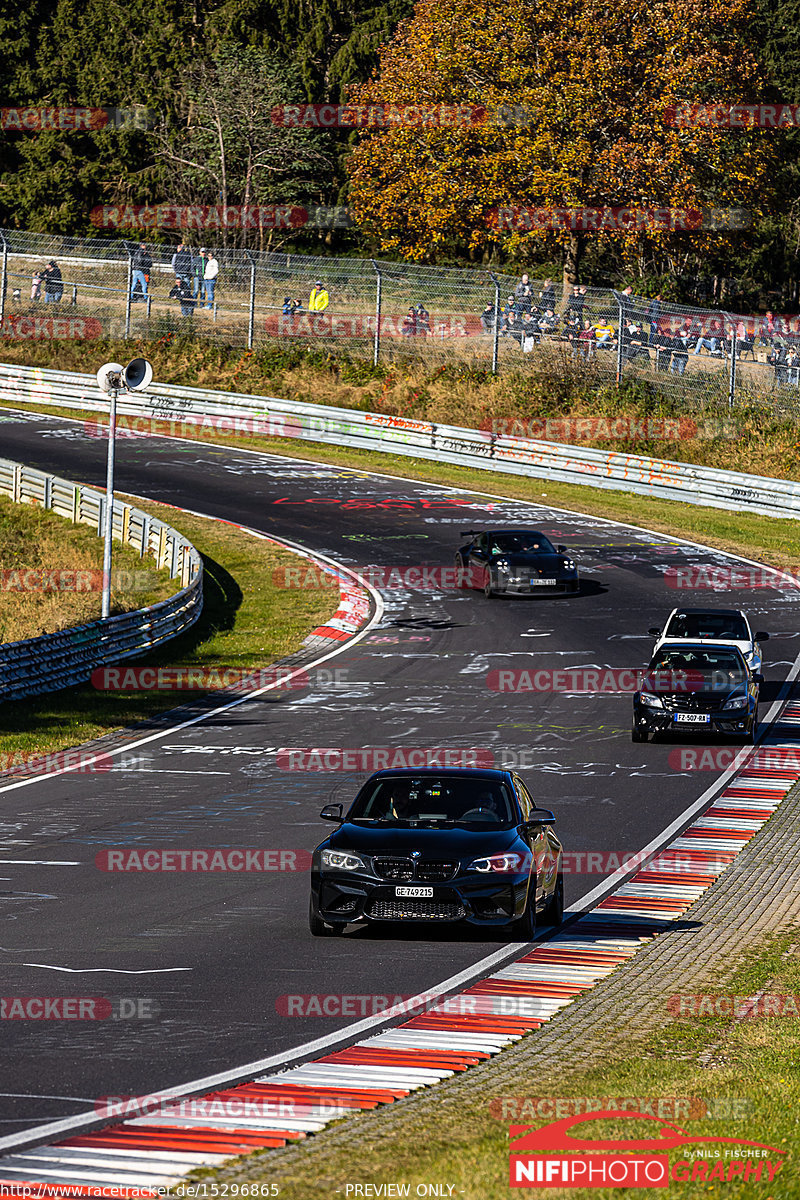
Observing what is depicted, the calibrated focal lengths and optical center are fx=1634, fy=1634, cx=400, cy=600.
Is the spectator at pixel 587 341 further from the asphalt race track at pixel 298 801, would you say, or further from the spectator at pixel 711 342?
the asphalt race track at pixel 298 801

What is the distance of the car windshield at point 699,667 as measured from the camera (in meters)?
22.4

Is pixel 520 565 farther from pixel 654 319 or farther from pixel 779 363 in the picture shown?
pixel 779 363

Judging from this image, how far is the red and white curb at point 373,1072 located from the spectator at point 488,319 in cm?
3632

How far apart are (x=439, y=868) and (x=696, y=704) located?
10631 millimetres

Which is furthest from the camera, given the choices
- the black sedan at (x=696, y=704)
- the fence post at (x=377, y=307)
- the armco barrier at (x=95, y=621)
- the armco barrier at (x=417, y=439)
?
the fence post at (x=377, y=307)

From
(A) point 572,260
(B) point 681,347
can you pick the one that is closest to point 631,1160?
(B) point 681,347

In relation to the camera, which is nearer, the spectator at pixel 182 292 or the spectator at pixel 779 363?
the spectator at pixel 779 363

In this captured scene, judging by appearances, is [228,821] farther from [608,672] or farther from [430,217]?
[430,217]

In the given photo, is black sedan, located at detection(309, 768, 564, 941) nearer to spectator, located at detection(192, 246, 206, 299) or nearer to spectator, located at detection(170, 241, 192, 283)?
spectator, located at detection(170, 241, 192, 283)

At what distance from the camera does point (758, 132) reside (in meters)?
62.1

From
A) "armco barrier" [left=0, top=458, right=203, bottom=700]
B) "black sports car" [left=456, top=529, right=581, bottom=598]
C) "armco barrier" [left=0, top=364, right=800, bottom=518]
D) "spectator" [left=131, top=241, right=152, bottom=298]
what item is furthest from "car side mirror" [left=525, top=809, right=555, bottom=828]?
"spectator" [left=131, top=241, right=152, bottom=298]

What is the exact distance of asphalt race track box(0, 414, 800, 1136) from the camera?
382 inches

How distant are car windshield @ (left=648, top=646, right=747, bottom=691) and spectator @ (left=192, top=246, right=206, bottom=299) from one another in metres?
32.7

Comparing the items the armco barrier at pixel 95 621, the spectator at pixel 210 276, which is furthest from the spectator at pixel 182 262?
the armco barrier at pixel 95 621
